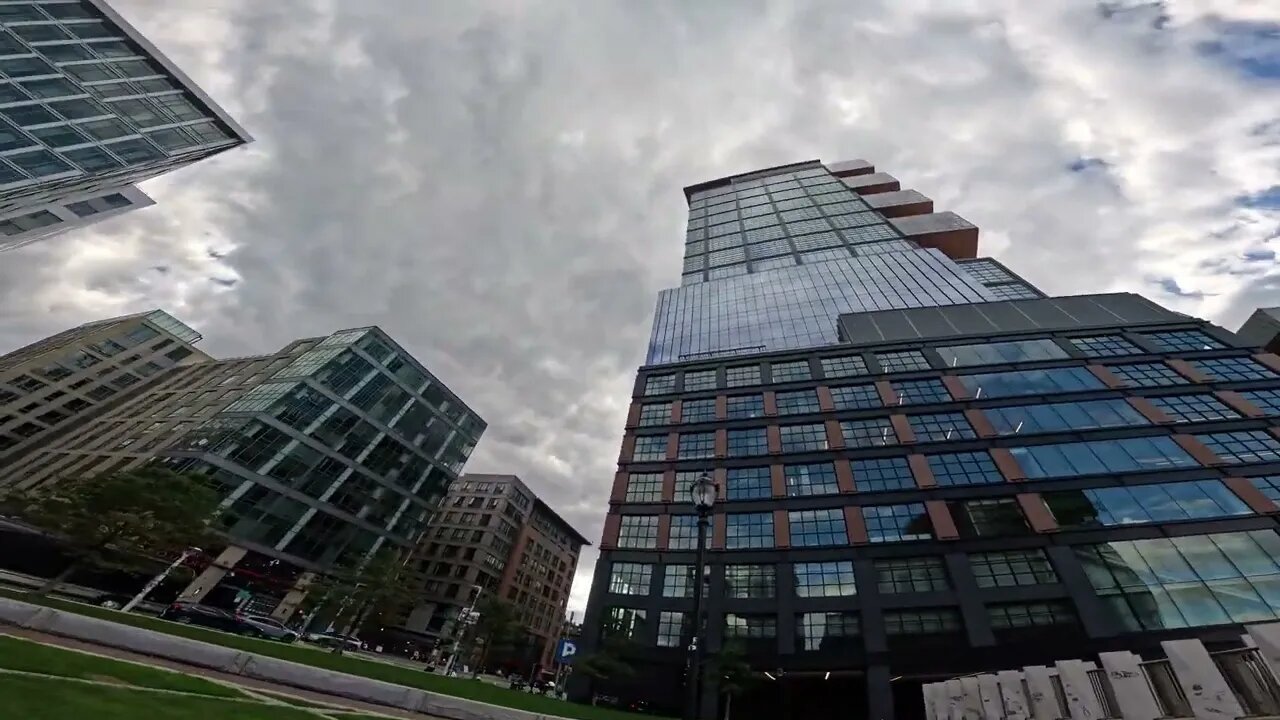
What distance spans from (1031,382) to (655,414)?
109 ft

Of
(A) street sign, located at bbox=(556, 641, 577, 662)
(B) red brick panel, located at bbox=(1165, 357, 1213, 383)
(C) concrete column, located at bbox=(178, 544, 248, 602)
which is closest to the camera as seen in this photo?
(A) street sign, located at bbox=(556, 641, 577, 662)

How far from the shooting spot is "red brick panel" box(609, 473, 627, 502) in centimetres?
4622

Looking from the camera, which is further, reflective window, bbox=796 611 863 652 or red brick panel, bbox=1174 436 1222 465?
red brick panel, bbox=1174 436 1222 465

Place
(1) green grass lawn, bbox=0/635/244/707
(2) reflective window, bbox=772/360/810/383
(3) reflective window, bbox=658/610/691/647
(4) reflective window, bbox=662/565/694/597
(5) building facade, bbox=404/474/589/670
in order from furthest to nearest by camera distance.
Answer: (5) building facade, bbox=404/474/589/670
(2) reflective window, bbox=772/360/810/383
(4) reflective window, bbox=662/565/694/597
(3) reflective window, bbox=658/610/691/647
(1) green grass lawn, bbox=0/635/244/707

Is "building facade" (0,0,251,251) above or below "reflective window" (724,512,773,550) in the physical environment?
above

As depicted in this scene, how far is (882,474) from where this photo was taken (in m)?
40.9

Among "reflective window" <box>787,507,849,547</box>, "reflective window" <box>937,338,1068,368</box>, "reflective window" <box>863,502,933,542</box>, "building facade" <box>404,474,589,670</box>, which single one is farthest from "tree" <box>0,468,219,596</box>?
"reflective window" <box>937,338,1068,368</box>

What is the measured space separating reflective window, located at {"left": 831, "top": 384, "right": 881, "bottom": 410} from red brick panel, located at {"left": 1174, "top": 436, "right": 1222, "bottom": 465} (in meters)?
20.0

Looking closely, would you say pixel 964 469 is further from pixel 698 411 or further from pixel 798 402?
pixel 698 411

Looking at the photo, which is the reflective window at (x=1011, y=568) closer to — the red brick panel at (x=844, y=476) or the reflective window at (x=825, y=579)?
the reflective window at (x=825, y=579)

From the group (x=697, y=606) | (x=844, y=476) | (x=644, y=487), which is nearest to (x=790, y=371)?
(x=844, y=476)

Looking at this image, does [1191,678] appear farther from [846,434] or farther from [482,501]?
[482,501]

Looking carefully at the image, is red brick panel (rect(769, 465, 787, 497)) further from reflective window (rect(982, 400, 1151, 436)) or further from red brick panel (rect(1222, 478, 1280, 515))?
red brick panel (rect(1222, 478, 1280, 515))

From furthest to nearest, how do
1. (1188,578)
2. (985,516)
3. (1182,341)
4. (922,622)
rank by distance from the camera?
(1182,341)
(985,516)
(922,622)
(1188,578)
